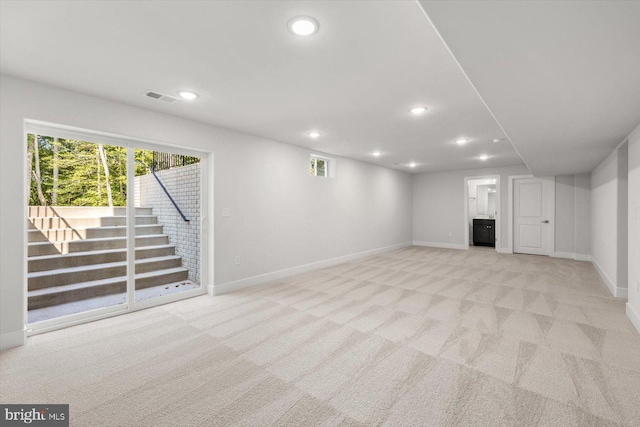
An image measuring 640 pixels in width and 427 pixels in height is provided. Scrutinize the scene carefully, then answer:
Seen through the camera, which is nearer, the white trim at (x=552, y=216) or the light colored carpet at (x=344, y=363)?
the light colored carpet at (x=344, y=363)

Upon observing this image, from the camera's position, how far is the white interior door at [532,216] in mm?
7297

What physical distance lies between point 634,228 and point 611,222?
62.0 inches

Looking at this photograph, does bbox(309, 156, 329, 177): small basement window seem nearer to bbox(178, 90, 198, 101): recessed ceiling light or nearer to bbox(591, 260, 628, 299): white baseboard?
bbox(178, 90, 198, 101): recessed ceiling light

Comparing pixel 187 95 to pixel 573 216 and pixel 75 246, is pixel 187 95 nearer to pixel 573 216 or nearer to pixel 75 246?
pixel 75 246

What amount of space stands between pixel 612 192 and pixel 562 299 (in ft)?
6.35

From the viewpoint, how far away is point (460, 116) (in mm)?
3588

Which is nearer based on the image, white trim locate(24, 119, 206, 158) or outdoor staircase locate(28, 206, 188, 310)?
white trim locate(24, 119, 206, 158)

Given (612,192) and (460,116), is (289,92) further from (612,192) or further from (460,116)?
(612,192)

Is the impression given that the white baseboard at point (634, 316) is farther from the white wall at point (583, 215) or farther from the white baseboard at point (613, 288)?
the white wall at point (583, 215)

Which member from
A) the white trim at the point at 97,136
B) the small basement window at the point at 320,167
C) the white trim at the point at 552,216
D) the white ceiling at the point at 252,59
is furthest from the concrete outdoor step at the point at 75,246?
the white trim at the point at 552,216

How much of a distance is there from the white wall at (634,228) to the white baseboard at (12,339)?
234 inches

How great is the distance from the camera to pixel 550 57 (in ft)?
5.26

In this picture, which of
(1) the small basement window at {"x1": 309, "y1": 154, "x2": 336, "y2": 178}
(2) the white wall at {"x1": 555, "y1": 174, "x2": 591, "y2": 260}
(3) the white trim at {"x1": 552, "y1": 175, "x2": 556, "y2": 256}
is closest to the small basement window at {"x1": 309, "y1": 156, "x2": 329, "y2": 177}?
(1) the small basement window at {"x1": 309, "y1": 154, "x2": 336, "y2": 178}

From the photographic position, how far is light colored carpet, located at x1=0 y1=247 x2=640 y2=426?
5.74 feet
